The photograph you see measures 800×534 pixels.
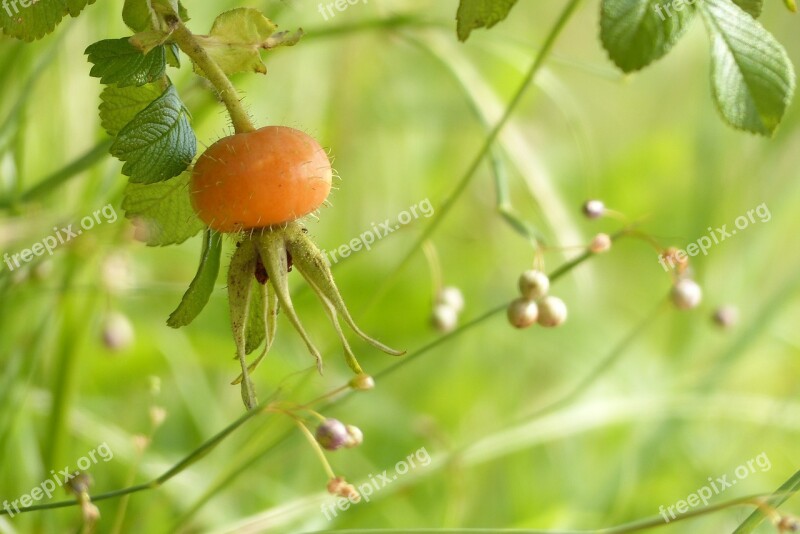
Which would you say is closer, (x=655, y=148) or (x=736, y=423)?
(x=736, y=423)

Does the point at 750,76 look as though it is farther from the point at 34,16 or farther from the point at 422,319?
the point at 422,319

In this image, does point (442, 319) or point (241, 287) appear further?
point (442, 319)

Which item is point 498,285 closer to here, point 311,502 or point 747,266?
point 747,266

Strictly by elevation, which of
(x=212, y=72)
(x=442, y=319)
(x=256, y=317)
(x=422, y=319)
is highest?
(x=212, y=72)

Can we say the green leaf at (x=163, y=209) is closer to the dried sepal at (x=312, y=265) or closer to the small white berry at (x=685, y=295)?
the dried sepal at (x=312, y=265)

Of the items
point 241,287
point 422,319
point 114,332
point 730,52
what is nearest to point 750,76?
point 730,52

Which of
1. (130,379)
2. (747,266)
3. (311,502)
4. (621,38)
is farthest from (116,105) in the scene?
(747,266)

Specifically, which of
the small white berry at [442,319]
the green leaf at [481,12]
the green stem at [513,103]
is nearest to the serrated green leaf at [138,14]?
the green leaf at [481,12]
